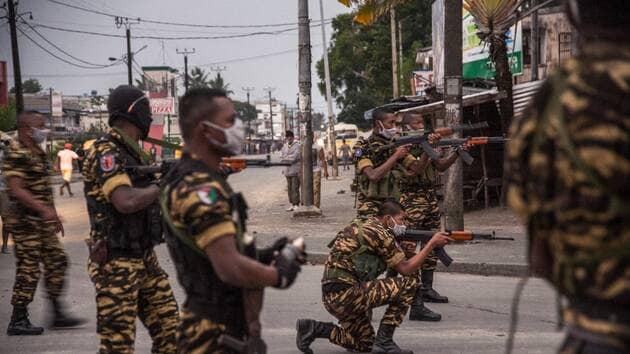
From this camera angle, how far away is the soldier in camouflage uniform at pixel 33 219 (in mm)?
7031

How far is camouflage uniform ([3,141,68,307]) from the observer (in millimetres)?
7062

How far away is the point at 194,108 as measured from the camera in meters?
3.64

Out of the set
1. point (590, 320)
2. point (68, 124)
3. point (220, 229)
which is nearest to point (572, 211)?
point (590, 320)

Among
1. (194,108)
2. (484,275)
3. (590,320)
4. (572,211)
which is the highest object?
(194,108)

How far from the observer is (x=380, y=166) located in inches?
327

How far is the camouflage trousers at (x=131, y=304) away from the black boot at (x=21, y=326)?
103 inches

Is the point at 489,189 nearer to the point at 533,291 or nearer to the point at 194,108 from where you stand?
the point at 533,291

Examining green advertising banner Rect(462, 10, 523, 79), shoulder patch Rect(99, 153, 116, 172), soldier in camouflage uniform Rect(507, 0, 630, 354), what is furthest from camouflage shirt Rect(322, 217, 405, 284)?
green advertising banner Rect(462, 10, 523, 79)

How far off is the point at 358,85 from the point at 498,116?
44985mm

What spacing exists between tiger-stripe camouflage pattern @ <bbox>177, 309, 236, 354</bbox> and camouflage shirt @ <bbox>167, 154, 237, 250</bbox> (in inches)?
13.5

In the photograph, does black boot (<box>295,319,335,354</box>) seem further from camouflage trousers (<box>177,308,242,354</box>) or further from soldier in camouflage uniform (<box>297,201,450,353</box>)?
camouflage trousers (<box>177,308,242,354</box>)

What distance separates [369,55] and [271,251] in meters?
53.3

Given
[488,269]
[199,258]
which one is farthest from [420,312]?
[199,258]

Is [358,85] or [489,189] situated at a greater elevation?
[358,85]
